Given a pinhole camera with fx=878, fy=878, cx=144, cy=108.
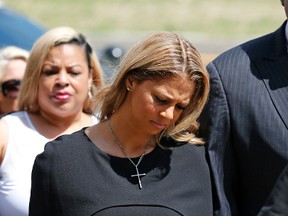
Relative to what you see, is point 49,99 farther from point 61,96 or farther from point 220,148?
point 220,148

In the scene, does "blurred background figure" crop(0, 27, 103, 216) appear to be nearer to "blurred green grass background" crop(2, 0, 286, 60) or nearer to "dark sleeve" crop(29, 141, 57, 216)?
"dark sleeve" crop(29, 141, 57, 216)

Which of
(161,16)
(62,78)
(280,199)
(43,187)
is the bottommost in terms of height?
(161,16)

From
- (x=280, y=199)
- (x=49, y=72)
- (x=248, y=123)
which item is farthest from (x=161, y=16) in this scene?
(x=280, y=199)

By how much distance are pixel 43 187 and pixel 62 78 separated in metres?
1.33

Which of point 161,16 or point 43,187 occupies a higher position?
point 43,187

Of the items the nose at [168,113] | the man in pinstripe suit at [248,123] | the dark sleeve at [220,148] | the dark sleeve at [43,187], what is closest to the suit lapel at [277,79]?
the man in pinstripe suit at [248,123]

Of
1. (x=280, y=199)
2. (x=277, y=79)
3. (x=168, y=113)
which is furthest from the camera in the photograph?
(x=277, y=79)

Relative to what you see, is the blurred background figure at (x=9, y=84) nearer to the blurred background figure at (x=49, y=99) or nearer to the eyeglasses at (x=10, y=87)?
the eyeglasses at (x=10, y=87)

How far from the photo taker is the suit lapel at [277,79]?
310 cm

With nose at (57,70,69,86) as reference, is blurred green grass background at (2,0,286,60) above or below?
below

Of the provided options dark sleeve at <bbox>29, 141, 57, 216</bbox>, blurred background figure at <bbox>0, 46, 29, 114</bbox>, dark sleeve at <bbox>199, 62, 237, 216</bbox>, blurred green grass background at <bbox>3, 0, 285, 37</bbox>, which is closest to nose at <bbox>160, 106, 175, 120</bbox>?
dark sleeve at <bbox>199, 62, 237, 216</bbox>

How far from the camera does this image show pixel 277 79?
315 centimetres

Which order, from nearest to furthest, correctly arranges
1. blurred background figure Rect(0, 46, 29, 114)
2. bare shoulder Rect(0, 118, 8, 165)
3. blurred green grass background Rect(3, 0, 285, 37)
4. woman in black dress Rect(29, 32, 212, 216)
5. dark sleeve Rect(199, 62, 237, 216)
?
woman in black dress Rect(29, 32, 212, 216) < dark sleeve Rect(199, 62, 237, 216) < bare shoulder Rect(0, 118, 8, 165) < blurred background figure Rect(0, 46, 29, 114) < blurred green grass background Rect(3, 0, 285, 37)

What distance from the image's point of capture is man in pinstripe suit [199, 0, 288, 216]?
3.10 meters
